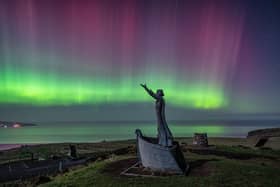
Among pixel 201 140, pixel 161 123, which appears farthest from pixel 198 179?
pixel 201 140

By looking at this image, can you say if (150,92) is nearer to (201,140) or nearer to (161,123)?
(161,123)

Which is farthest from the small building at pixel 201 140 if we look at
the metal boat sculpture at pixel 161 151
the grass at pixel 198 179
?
the metal boat sculpture at pixel 161 151

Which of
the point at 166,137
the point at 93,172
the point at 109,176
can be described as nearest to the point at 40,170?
the point at 93,172

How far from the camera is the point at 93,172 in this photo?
22578 millimetres

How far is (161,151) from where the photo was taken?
2122cm

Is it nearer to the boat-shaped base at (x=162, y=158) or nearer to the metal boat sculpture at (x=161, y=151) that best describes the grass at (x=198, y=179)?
the boat-shaped base at (x=162, y=158)

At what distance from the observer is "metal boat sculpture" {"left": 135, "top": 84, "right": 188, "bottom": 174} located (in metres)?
21.0

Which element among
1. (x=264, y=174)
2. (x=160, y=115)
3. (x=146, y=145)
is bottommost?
(x=264, y=174)

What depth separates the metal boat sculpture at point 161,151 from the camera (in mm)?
21000

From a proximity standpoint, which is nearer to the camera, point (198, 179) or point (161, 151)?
point (198, 179)

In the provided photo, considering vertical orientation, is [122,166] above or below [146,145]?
below

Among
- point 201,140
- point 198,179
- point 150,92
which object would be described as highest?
point 150,92

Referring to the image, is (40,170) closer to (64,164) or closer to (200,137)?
(64,164)

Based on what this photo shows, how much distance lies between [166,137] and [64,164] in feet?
47.5
